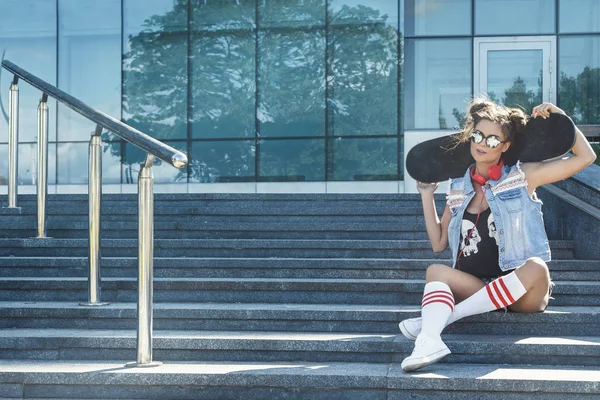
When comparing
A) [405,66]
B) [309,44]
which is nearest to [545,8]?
[405,66]

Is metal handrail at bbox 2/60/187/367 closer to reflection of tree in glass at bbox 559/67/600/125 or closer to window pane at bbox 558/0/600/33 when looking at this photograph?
reflection of tree in glass at bbox 559/67/600/125

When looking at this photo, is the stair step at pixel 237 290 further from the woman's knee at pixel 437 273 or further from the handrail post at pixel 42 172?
the handrail post at pixel 42 172

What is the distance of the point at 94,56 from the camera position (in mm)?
15789

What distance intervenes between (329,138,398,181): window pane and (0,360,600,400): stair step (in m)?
10.5

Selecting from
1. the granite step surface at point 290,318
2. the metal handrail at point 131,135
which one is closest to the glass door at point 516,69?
the metal handrail at point 131,135

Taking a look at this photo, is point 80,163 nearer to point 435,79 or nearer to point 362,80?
point 362,80

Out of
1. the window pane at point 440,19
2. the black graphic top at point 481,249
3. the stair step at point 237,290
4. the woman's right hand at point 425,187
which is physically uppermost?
the window pane at point 440,19

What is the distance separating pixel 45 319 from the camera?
17.2ft

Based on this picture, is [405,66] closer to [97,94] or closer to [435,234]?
[97,94]

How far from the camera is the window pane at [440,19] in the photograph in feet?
48.1

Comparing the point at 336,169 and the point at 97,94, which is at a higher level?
the point at 97,94

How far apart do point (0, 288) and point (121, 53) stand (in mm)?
10582

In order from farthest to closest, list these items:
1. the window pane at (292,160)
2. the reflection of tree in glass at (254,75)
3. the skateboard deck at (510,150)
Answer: the window pane at (292,160)
the reflection of tree in glass at (254,75)
the skateboard deck at (510,150)

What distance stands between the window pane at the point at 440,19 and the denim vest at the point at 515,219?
1017 cm
